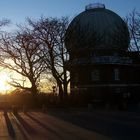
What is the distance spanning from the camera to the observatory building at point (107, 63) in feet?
263

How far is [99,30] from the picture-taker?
8231 centimetres

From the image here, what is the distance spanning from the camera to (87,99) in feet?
256

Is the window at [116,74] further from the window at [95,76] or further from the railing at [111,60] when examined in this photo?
the window at [95,76]

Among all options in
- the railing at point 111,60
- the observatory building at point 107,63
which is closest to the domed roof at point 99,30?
the observatory building at point 107,63

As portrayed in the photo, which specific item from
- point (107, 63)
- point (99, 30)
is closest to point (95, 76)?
point (107, 63)

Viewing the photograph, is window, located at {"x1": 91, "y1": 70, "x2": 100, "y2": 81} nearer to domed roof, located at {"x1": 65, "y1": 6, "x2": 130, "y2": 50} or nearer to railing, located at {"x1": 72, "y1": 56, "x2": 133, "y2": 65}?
railing, located at {"x1": 72, "y1": 56, "x2": 133, "y2": 65}

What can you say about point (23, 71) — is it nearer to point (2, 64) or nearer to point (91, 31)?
point (2, 64)

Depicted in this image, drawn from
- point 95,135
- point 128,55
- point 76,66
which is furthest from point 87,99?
point 95,135

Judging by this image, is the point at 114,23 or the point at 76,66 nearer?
the point at 76,66

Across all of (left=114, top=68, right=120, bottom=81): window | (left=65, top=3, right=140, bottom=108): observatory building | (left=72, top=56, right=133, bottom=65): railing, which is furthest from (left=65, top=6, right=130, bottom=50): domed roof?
(left=114, top=68, right=120, bottom=81): window

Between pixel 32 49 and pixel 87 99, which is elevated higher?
pixel 32 49

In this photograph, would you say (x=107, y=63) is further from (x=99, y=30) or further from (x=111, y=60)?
(x=99, y=30)

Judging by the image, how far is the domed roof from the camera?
74.1m

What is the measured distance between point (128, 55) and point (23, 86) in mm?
19880
